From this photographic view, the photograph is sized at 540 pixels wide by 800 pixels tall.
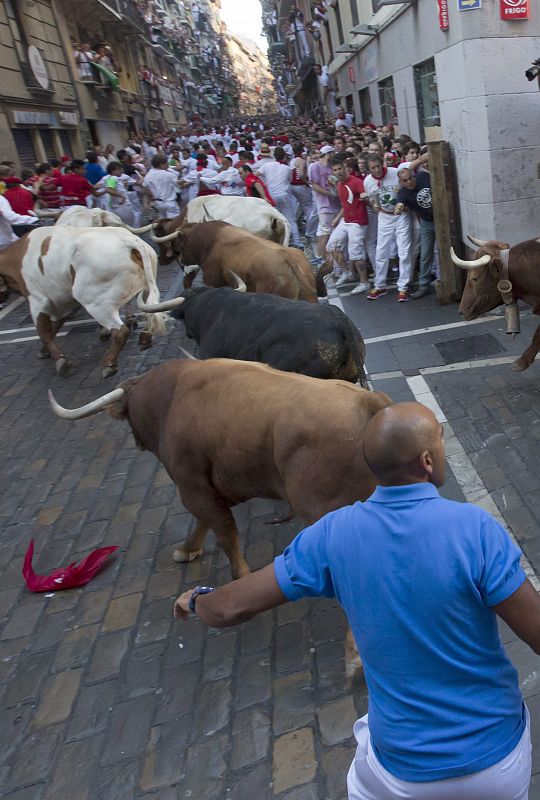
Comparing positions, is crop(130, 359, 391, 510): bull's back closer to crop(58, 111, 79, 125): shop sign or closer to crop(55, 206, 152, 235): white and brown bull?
crop(55, 206, 152, 235): white and brown bull

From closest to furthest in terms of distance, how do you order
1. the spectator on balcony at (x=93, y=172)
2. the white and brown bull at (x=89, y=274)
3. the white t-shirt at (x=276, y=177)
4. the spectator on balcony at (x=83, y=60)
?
the white and brown bull at (x=89, y=274), the white t-shirt at (x=276, y=177), the spectator on balcony at (x=93, y=172), the spectator on balcony at (x=83, y=60)

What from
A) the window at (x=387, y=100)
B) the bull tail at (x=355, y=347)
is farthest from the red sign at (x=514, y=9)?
the window at (x=387, y=100)

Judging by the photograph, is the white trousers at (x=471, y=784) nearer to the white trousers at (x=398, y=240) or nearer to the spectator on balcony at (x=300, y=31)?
the white trousers at (x=398, y=240)

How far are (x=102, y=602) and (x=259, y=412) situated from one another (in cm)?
177

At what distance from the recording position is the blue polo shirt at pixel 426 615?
60.4 inches

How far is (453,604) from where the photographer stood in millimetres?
1537

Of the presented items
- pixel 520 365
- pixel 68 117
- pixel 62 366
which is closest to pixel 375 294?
pixel 520 365

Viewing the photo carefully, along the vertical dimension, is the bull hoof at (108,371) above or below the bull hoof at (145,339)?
below

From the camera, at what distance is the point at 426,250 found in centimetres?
888

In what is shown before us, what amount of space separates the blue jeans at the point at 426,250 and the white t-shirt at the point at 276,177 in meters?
4.45

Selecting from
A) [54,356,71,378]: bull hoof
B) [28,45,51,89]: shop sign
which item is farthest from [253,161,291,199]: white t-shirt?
[28,45,51,89]: shop sign

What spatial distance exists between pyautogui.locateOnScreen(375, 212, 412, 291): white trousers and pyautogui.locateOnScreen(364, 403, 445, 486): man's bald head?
7610 millimetres

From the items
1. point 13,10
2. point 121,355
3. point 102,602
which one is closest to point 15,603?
point 102,602

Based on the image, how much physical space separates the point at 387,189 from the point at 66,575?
22.2 ft
